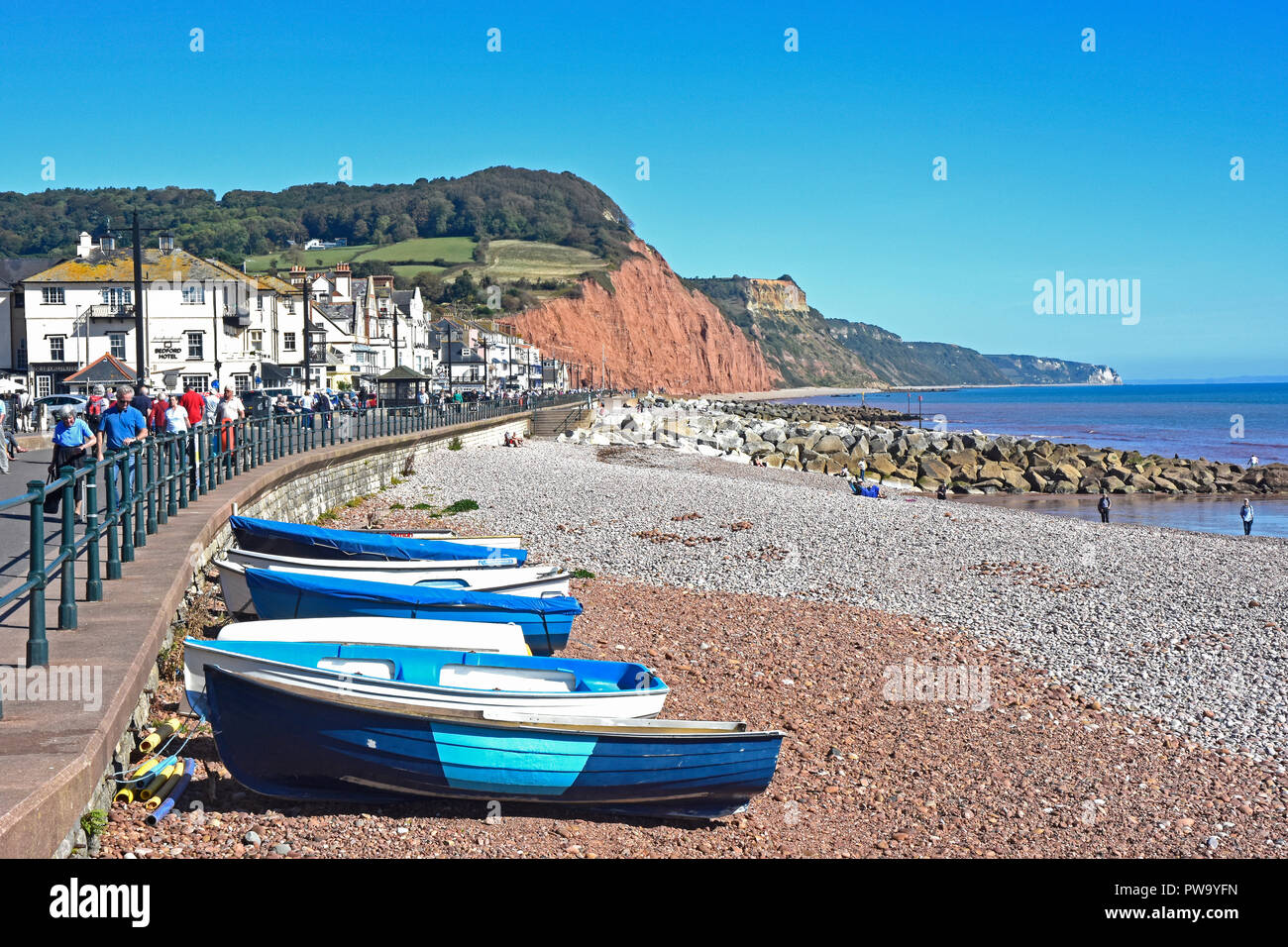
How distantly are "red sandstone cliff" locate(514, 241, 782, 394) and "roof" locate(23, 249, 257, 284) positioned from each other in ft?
225

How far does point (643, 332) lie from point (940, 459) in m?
96.3

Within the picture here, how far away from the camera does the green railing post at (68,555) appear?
6.69m

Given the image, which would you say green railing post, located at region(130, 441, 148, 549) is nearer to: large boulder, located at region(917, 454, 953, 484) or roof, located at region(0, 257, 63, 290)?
large boulder, located at region(917, 454, 953, 484)

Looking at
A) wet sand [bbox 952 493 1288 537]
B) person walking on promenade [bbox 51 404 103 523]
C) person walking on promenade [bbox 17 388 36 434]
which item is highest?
person walking on promenade [bbox 17 388 36 434]

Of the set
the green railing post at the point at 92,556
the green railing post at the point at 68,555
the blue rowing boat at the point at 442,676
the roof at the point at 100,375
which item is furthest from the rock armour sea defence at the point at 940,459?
the green railing post at the point at 68,555

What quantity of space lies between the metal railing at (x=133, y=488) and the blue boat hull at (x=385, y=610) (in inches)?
53.0

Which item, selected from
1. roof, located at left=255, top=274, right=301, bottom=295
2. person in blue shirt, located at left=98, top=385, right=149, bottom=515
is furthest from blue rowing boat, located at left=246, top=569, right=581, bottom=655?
roof, located at left=255, top=274, right=301, bottom=295

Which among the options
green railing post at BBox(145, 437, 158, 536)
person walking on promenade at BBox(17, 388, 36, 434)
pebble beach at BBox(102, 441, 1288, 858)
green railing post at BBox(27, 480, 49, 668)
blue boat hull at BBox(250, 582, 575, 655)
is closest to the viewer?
green railing post at BBox(27, 480, 49, 668)

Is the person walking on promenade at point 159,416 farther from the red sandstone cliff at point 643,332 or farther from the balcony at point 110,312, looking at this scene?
the red sandstone cliff at point 643,332

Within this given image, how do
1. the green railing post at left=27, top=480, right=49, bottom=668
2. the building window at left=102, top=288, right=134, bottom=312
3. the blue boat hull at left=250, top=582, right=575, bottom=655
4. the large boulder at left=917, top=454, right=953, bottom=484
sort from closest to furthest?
the green railing post at left=27, top=480, right=49, bottom=668
the blue boat hull at left=250, top=582, right=575, bottom=655
the large boulder at left=917, top=454, right=953, bottom=484
the building window at left=102, top=288, right=134, bottom=312

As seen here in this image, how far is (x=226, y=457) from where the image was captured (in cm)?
1681

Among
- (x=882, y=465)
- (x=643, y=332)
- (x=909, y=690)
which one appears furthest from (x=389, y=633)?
(x=643, y=332)

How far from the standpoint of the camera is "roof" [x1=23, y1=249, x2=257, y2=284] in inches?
1965
